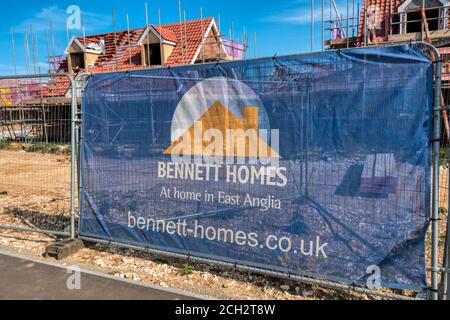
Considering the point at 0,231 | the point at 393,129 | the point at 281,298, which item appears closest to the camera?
the point at 393,129

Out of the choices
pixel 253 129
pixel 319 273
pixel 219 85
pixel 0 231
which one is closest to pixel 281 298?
pixel 319 273

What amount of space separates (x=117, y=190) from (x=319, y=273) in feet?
9.08

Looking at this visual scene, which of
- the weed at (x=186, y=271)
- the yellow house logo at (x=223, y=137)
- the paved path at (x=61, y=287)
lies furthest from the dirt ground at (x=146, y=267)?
the yellow house logo at (x=223, y=137)

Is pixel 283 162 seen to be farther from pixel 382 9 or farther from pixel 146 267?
pixel 382 9

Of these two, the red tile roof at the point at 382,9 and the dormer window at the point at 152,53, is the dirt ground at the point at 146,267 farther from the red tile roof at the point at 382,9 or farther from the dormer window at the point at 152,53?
the dormer window at the point at 152,53

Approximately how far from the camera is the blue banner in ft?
11.7

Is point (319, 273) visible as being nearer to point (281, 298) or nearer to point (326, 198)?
point (281, 298)

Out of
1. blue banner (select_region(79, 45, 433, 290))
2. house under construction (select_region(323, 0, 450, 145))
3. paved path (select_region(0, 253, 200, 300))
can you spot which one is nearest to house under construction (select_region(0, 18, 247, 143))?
house under construction (select_region(323, 0, 450, 145))

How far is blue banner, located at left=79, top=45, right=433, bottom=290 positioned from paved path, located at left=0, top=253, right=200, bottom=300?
2.19 feet

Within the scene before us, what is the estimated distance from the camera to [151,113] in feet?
16.0

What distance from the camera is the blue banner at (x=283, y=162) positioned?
357cm

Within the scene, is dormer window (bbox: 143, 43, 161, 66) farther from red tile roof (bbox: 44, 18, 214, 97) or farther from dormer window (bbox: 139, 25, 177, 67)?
red tile roof (bbox: 44, 18, 214, 97)

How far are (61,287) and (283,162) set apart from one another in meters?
2.74

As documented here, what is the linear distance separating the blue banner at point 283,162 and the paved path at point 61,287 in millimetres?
668
